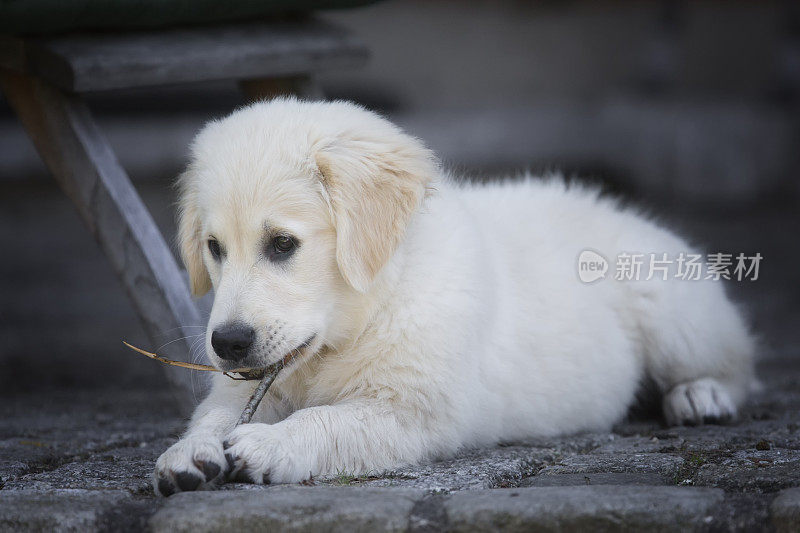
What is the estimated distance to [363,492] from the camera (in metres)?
2.21

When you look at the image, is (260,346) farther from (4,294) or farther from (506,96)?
(506,96)

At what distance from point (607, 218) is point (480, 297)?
1.06 m

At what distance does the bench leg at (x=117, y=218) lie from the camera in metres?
3.54

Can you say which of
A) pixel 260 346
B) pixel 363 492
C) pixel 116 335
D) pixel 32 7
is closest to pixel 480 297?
pixel 260 346

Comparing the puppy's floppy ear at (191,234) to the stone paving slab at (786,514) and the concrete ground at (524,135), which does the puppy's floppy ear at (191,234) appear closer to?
the concrete ground at (524,135)

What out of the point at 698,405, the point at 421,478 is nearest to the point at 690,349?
the point at 698,405

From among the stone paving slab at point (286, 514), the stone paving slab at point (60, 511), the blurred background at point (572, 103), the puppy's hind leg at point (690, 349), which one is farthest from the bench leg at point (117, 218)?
the blurred background at point (572, 103)

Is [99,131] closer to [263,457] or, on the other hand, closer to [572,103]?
[263,457]

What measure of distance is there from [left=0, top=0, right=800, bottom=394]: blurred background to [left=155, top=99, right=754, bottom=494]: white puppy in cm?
540

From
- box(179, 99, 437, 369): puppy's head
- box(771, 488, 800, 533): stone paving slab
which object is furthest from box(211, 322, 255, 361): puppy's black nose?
box(771, 488, 800, 533): stone paving slab

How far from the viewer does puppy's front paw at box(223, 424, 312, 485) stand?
2.42 m

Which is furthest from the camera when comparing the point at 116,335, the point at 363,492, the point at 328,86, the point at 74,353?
the point at 328,86

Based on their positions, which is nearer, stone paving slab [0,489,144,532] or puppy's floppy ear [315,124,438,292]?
stone paving slab [0,489,144,532]

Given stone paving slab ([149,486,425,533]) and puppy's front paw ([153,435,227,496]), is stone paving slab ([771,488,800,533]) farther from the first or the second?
puppy's front paw ([153,435,227,496])
